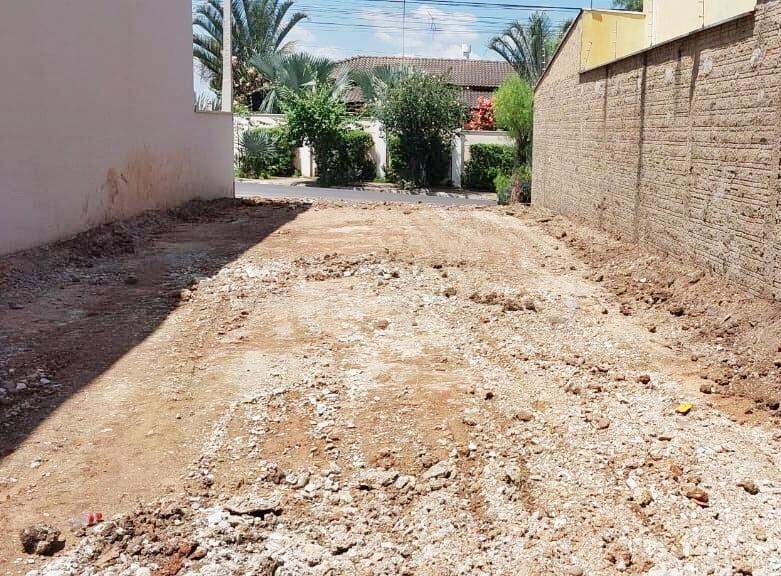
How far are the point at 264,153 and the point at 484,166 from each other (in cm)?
890

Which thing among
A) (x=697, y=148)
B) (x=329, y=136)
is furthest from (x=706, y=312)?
(x=329, y=136)

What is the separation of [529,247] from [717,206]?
4308mm

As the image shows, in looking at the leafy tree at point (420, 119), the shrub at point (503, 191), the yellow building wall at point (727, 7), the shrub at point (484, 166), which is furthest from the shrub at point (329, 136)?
the yellow building wall at point (727, 7)

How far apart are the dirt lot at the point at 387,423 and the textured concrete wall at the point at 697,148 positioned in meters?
0.51

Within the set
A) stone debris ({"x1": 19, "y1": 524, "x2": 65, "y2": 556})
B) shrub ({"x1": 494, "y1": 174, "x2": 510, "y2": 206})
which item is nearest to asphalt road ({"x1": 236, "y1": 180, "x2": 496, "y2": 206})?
shrub ({"x1": 494, "y1": 174, "x2": 510, "y2": 206})

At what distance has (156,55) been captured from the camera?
15078 millimetres

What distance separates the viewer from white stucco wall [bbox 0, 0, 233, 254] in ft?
32.5

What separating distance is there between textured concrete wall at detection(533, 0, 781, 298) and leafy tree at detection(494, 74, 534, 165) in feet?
33.6

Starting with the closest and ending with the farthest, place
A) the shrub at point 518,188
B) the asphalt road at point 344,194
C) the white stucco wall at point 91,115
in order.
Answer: the white stucco wall at point 91,115 < the shrub at point 518,188 < the asphalt road at point 344,194

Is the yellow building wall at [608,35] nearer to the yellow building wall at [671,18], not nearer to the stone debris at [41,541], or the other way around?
the yellow building wall at [671,18]

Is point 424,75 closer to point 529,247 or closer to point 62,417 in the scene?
point 529,247

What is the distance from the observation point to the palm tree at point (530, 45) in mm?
34188

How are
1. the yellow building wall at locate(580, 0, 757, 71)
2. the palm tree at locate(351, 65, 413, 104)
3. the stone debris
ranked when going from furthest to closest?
the palm tree at locate(351, 65, 413, 104)
the yellow building wall at locate(580, 0, 757, 71)
the stone debris

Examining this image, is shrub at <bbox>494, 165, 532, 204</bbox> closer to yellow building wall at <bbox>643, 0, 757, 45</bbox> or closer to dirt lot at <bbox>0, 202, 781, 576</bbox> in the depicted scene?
yellow building wall at <bbox>643, 0, 757, 45</bbox>
